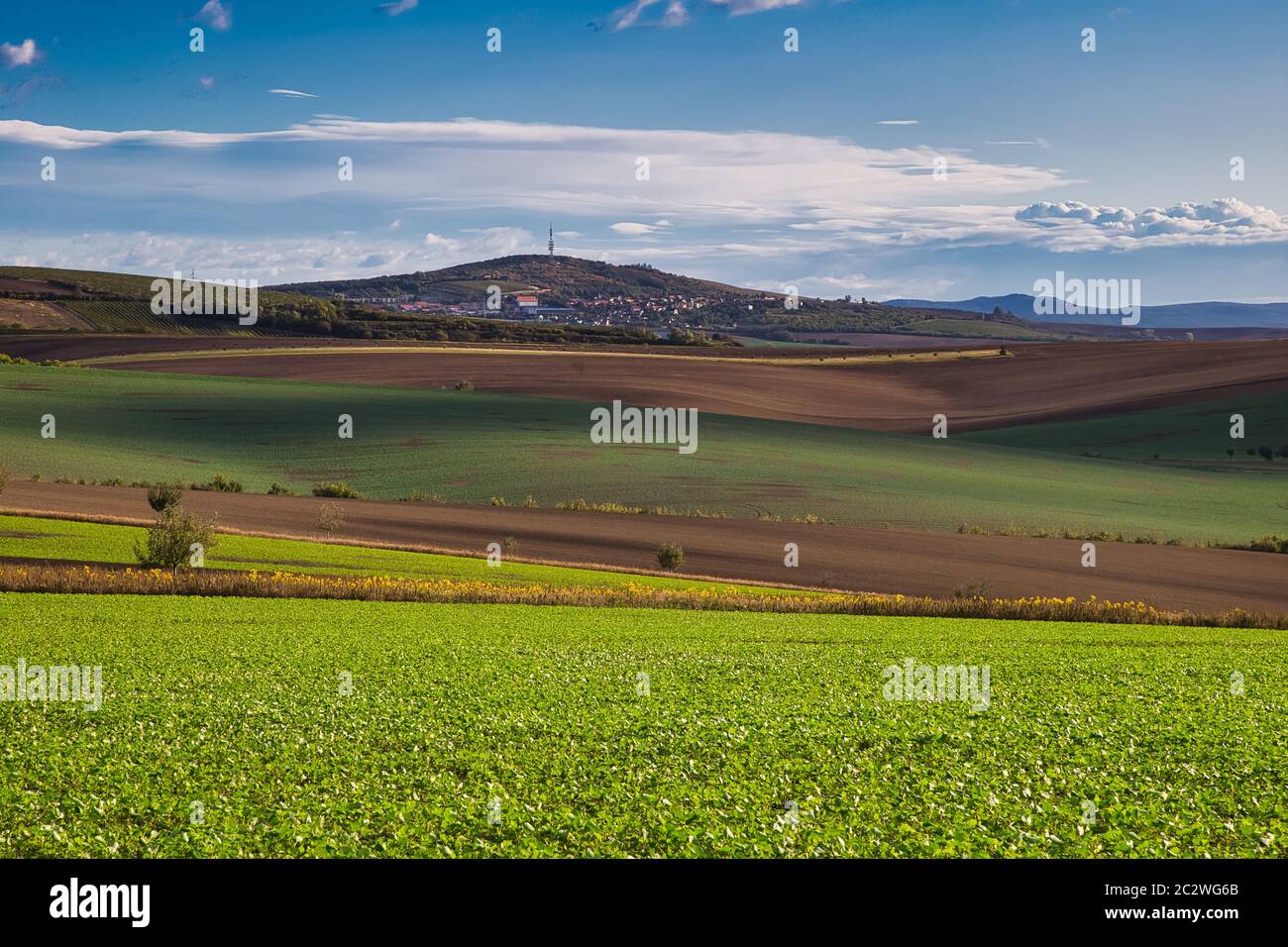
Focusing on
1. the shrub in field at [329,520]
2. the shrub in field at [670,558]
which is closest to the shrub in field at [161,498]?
the shrub in field at [329,520]

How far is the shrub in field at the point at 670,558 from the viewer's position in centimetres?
4825

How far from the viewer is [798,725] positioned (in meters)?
20.2

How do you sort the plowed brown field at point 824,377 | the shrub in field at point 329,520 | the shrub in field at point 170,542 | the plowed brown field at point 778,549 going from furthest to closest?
the plowed brown field at point 824,377 → the shrub in field at point 329,520 → the plowed brown field at point 778,549 → the shrub in field at point 170,542

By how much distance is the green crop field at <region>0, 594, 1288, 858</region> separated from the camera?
13.7m

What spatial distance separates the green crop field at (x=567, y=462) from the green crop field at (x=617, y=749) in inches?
1409

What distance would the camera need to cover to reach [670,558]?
48250mm

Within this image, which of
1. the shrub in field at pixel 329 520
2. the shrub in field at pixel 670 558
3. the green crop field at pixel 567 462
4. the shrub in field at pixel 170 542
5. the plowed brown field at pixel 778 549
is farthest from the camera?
the green crop field at pixel 567 462

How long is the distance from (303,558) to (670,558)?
47.0 ft

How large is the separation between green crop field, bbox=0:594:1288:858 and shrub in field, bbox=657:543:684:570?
1687 cm

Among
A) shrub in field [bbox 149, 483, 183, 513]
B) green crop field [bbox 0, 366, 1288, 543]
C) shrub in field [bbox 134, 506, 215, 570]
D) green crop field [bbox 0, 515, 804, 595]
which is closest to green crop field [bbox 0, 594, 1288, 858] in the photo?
shrub in field [bbox 134, 506, 215, 570]

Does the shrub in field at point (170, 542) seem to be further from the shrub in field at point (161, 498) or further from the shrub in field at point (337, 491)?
the shrub in field at point (337, 491)
